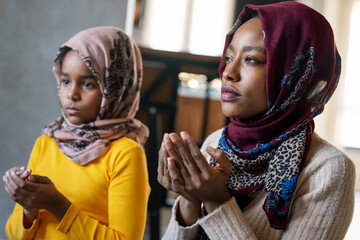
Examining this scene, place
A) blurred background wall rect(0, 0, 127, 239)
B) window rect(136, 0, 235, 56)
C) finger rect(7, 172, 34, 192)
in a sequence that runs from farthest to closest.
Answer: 1. window rect(136, 0, 235, 56)
2. blurred background wall rect(0, 0, 127, 239)
3. finger rect(7, 172, 34, 192)

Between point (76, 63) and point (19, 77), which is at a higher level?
point (76, 63)

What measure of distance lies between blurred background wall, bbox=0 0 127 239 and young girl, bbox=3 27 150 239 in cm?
45

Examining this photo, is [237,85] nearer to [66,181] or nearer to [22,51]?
[66,181]

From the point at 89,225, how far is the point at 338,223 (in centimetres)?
69

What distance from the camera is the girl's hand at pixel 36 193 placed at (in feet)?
3.48

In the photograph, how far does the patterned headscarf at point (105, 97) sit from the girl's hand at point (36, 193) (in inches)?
6.3

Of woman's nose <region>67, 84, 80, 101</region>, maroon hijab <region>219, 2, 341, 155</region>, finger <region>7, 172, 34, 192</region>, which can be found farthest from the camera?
woman's nose <region>67, 84, 80, 101</region>

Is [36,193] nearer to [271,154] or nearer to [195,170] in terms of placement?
[195,170]

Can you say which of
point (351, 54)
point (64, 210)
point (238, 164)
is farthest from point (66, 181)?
point (351, 54)

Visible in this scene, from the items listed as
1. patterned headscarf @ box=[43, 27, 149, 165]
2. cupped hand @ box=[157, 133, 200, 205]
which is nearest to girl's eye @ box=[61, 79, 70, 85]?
patterned headscarf @ box=[43, 27, 149, 165]

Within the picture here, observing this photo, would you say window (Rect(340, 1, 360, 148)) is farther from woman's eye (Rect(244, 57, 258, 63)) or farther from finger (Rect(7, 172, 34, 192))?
finger (Rect(7, 172, 34, 192))

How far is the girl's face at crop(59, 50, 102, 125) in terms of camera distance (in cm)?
122

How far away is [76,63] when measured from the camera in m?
1.25

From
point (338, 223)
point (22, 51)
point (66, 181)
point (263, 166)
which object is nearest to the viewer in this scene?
point (338, 223)
